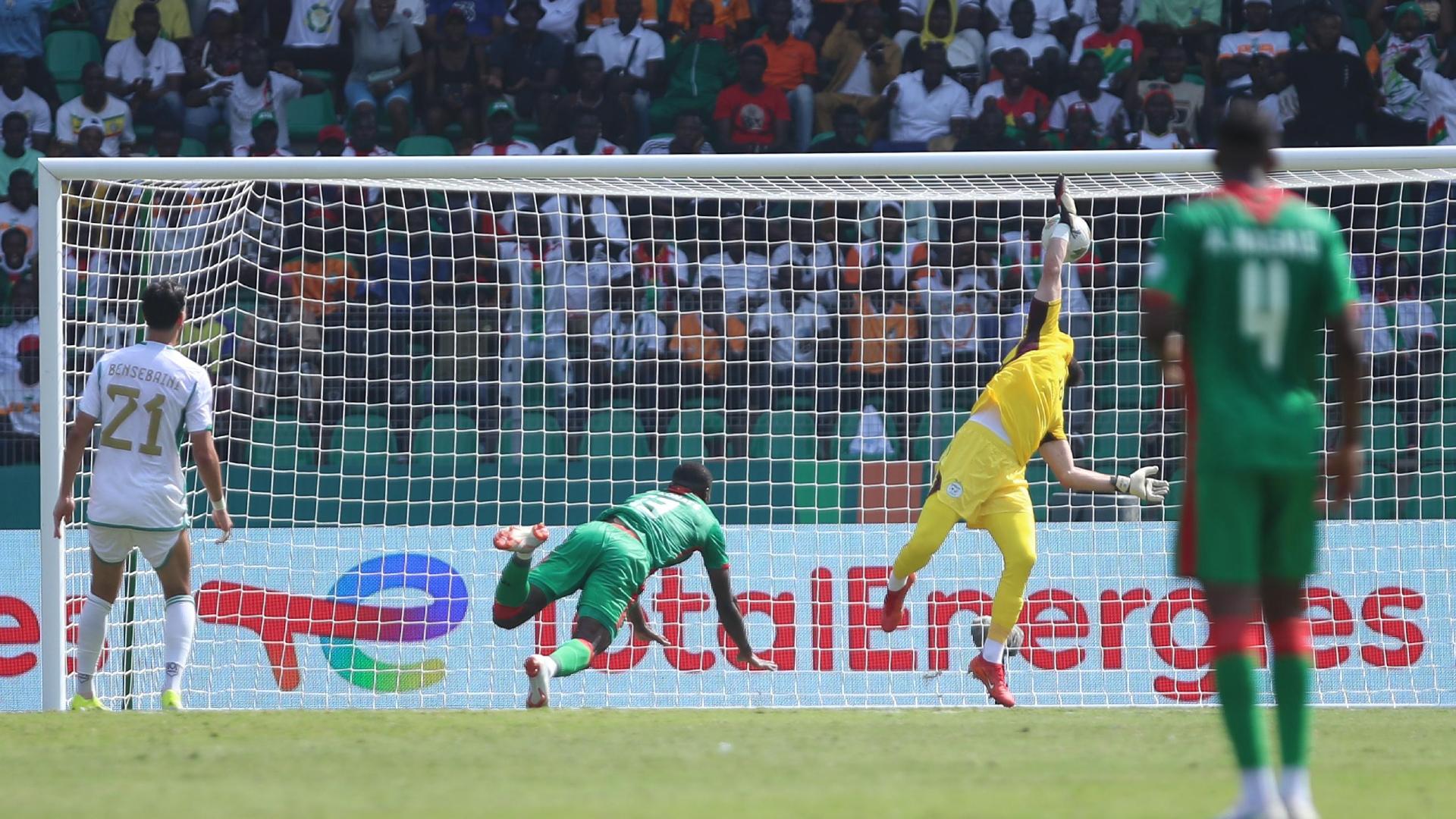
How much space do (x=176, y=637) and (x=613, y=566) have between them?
2.07m

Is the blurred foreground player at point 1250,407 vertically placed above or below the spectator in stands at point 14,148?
below

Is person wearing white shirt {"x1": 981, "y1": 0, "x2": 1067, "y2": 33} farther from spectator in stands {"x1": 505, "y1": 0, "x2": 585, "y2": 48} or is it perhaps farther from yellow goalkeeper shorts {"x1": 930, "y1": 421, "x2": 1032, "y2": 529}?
yellow goalkeeper shorts {"x1": 930, "y1": 421, "x2": 1032, "y2": 529}

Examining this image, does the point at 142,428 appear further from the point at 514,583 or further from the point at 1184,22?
the point at 1184,22

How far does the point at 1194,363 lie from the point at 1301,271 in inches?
13.9

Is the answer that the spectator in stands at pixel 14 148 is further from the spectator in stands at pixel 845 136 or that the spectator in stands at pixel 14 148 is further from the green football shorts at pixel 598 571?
the green football shorts at pixel 598 571

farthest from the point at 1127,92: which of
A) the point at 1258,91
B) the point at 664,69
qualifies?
the point at 664,69

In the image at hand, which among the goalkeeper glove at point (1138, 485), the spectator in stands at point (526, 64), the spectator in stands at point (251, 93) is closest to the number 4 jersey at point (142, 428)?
the goalkeeper glove at point (1138, 485)

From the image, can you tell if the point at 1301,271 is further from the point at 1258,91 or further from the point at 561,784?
the point at 1258,91

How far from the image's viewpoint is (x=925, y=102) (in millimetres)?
14328

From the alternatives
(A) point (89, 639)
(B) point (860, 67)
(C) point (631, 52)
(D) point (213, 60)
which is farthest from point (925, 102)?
(A) point (89, 639)

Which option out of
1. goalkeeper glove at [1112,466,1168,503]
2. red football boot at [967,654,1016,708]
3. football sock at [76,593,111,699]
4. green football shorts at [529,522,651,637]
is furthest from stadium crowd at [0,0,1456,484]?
red football boot at [967,654,1016,708]

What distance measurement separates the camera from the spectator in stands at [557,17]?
15016 millimetres

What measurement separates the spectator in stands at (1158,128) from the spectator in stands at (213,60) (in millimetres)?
7715

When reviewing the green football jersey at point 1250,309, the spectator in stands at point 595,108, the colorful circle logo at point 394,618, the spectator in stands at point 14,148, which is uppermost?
the spectator in stands at point 595,108
